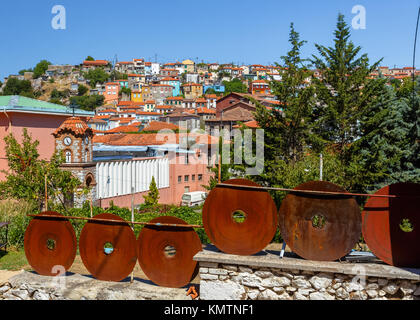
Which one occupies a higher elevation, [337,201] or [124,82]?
[124,82]

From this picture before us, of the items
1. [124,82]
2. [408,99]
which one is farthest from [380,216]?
[124,82]

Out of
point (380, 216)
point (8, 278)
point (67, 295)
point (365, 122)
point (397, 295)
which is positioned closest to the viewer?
point (397, 295)

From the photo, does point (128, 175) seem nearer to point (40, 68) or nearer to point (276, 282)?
point (276, 282)

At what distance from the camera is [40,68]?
5866 inches

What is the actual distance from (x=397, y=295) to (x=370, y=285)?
14.6 inches

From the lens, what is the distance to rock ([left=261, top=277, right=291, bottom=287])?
18.7 feet

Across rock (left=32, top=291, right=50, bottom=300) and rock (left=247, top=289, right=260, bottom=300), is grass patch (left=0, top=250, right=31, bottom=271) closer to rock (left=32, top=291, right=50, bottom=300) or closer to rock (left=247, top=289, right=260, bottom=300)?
rock (left=32, top=291, right=50, bottom=300)

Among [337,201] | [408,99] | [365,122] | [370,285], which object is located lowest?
[370,285]

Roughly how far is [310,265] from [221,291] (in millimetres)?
1375

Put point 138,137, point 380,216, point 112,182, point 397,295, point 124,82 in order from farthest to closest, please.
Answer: point 124,82 < point 138,137 < point 112,182 < point 380,216 < point 397,295

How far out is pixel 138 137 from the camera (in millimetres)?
35906

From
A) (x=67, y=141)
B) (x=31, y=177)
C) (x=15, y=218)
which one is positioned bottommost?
(x=15, y=218)

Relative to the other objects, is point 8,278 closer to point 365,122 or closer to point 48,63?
point 365,122

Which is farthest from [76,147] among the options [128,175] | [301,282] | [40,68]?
[40,68]
